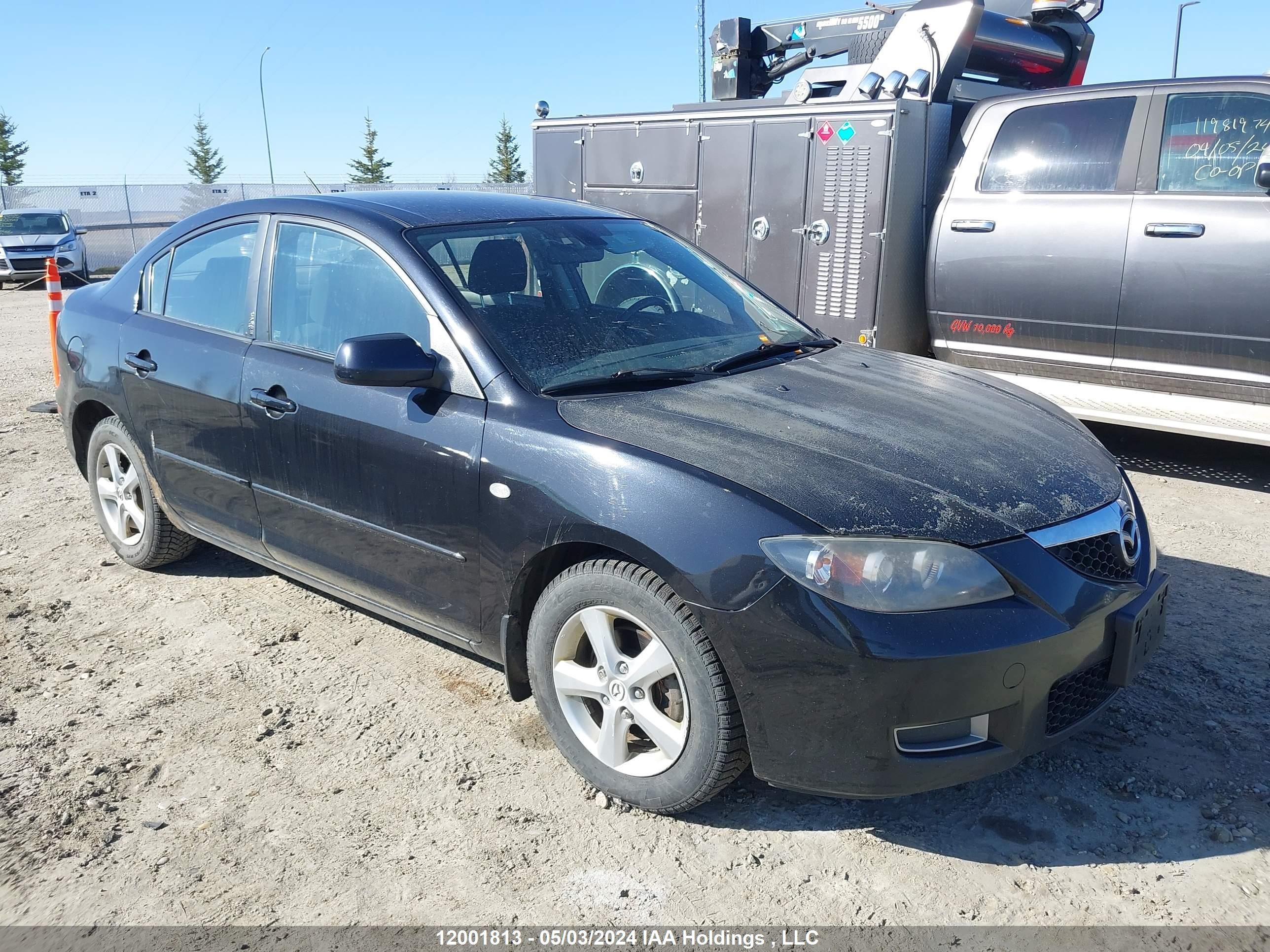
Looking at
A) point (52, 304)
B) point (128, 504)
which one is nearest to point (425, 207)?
point (128, 504)

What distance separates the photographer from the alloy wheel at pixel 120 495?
462 cm

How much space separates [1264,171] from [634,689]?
4.37m

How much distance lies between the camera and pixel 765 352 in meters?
3.67

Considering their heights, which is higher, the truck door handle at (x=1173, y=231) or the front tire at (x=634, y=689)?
the truck door handle at (x=1173, y=231)

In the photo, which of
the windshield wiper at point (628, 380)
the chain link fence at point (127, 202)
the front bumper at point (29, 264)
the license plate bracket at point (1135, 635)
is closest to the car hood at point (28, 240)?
the front bumper at point (29, 264)

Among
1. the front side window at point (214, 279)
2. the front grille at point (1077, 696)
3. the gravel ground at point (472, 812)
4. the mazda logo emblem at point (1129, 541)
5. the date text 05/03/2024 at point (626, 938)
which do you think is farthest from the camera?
the front side window at point (214, 279)

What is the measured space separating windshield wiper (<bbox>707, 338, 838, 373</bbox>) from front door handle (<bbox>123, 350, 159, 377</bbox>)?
229cm

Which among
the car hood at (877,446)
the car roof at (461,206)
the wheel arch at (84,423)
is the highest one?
the car roof at (461,206)

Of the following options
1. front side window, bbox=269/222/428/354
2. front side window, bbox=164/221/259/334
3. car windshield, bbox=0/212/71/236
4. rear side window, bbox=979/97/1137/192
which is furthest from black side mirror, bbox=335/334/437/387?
car windshield, bbox=0/212/71/236

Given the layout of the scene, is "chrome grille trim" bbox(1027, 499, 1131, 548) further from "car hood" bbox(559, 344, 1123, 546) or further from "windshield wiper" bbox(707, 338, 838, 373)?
"windshield wiper" bbox(707, 338, 838, 373)

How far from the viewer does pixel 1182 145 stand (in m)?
5.64

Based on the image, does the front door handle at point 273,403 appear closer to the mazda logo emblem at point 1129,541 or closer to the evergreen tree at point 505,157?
the mazda logo emblem at point 1129,541

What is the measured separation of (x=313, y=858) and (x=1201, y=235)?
16.9 ft

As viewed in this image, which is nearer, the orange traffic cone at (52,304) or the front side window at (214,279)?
the front side window at (214,279)
